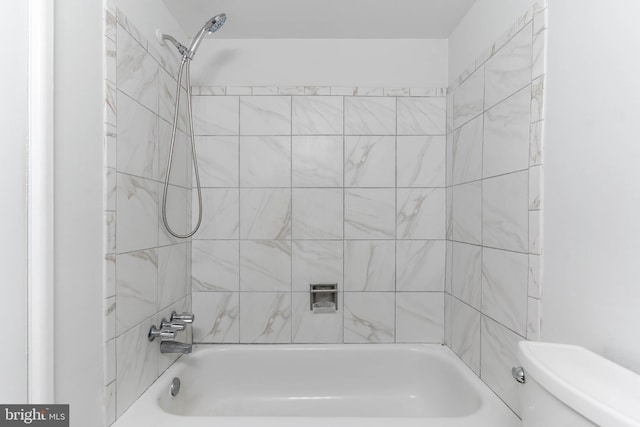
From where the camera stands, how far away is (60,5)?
38.4 inches

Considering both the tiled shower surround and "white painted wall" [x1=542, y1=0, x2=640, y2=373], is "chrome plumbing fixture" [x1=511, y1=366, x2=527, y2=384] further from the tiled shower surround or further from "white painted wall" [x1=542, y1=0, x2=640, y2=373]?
the tiled shower surround

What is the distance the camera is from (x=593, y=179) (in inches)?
36.4

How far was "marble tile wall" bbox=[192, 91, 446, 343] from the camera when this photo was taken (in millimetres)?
2008

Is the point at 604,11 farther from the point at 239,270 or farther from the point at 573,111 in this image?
the point at 239,270

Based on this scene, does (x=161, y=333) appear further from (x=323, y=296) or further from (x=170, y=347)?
(x=323, y=296)

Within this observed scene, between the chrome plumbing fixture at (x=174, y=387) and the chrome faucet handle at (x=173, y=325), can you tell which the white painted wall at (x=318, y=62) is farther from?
the chrome plumbing fixture at (x=174, y=387)

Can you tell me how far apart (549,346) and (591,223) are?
320 millimetres

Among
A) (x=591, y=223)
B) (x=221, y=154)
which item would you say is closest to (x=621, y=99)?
(x=591, y=223)

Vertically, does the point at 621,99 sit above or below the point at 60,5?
below

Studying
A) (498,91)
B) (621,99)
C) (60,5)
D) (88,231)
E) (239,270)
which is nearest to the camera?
(621,99)

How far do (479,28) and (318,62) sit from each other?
0.80 metres

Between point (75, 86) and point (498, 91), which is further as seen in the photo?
point (498, 91)

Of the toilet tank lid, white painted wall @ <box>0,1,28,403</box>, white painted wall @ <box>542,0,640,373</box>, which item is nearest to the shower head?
white painted wall @ <box>0,1,28,403</box>

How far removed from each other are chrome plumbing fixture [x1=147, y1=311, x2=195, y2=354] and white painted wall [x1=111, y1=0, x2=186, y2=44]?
116 centimetres
